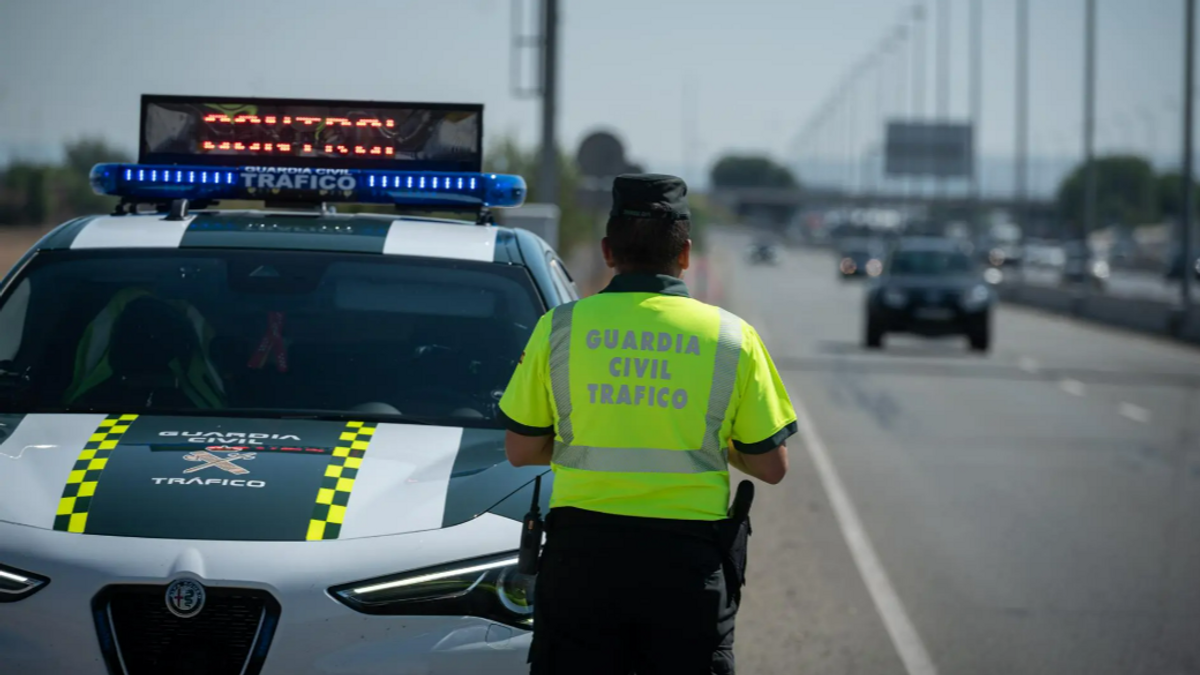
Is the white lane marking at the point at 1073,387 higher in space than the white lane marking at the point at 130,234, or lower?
lower

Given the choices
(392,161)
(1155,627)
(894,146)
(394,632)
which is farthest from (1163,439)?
(894,146)

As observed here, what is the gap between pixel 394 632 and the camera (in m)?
3.93

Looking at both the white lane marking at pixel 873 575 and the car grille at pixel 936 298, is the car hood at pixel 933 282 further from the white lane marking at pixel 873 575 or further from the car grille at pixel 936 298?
the white lane marking at pixel 873 575

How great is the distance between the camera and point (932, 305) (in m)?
27.7

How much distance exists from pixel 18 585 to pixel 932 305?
24811 millimetres

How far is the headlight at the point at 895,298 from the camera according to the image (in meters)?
27.7

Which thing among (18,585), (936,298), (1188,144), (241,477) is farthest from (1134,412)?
(1188,144)

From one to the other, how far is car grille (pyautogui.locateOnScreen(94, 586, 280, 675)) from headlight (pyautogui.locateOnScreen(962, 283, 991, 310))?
24.6 m

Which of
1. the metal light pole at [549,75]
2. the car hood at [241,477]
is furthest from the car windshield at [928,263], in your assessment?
the car hood at [241,477]

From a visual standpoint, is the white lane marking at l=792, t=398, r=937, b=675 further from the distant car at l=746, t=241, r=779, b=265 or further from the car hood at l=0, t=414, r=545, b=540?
the distant car at l=746, t=241, r=779, b=265

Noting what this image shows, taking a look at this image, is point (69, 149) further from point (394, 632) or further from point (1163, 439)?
point (394, 632)

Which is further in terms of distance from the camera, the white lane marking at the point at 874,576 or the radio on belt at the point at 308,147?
the white lane marking at the point at 874,576

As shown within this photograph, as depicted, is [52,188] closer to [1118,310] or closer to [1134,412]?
[1118,310]

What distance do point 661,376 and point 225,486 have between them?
1194mm
